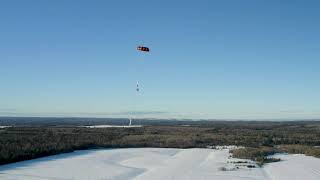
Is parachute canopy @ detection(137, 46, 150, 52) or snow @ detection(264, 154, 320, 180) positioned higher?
parachute canopy @ detection(137, 46, 150, 52)

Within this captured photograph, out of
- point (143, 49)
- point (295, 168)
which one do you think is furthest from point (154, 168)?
point (143, 49)

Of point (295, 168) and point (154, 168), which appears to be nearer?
point (295, 168)

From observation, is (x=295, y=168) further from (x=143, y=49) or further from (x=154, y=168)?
(x=143, y=49)

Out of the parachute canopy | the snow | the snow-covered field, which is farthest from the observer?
the parachute canopy

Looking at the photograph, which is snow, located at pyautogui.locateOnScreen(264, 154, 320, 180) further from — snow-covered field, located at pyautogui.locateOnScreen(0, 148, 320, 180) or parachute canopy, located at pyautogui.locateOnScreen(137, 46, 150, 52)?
parachute canopy, located at pyautogui.locateOnScreen(137, 46, 150, 52)

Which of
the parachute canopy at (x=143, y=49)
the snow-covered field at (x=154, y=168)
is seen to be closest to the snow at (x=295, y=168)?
the snow-covered field at (x=154, y=168)

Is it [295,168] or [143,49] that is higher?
[143,49]

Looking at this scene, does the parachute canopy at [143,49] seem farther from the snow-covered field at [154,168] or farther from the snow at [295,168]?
the snow at [295,168]

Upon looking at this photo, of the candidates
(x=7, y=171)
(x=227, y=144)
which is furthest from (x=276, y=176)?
(x=227, y=144)

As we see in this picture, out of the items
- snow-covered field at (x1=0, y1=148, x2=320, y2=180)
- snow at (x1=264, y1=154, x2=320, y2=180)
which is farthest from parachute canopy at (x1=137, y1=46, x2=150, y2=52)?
snow at (x1=264, y1=154, x2=320, y2=180)

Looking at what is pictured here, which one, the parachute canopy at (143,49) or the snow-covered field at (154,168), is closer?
the snow-covered field at (154,168)
